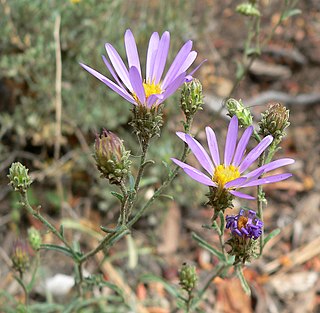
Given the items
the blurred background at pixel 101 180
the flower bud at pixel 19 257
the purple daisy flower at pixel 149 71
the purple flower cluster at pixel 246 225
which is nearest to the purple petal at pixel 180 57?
the purple daisy flower at pixel 149 71

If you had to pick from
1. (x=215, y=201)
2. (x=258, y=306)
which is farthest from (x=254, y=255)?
(x=258, y=306)

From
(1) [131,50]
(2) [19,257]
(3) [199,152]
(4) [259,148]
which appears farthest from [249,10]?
(2) [19,257]

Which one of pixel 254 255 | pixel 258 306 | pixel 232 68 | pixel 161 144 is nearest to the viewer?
pixel 254 255

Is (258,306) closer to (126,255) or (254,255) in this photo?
(126,255)

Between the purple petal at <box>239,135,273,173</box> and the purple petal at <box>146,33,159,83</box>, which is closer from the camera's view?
the purple petal at <box>239,135,273,173</box>

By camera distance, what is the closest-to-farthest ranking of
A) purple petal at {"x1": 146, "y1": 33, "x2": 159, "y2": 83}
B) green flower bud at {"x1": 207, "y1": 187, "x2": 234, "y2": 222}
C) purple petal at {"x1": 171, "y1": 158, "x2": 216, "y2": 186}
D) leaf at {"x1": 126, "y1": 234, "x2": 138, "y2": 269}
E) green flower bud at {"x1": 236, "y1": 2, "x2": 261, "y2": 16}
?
purple petal at {"x1": 171, "y1": 158, "x2": 216, "y2": 186}, green flower bud at {"x1": 207, "y1": 187, "x2": 234, "y2": 222}, purple petal at {"x1": 146, "y1": 33, "x2": 159, "y2": 83}, green flower bud at {"x1": 236, "y1": 2, "x2": 261, "y2": 16}, leaf at {"x1": 126, "y1": 234, "x2": 138, "y2": 269}

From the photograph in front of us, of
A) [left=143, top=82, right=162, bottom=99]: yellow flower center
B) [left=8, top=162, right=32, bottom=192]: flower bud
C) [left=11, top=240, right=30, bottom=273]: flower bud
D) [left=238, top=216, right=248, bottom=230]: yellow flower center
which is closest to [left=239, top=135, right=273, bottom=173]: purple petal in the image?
[left=238, top=216, right=248, bottom=230]: yellow flower center

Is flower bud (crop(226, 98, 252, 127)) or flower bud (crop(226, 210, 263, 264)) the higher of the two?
flower bud (crop(226, 98, 252, 127))

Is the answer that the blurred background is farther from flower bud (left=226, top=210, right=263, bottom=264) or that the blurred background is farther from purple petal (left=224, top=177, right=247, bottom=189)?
purple petal (left=224, top=177, right=247, bottom=189)

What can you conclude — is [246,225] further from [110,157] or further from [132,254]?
[132,254]
